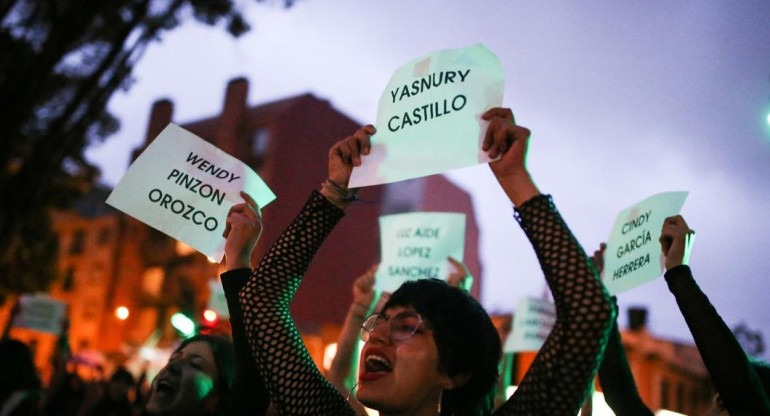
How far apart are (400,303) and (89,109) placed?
10.8 m

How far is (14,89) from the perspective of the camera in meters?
10.1

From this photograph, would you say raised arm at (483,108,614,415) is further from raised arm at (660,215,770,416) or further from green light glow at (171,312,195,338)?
green light glow at (171,312,195,338)

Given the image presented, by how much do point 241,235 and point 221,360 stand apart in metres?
0.69

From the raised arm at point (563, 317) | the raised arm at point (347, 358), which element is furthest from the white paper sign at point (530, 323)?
the raised arm at point (563, 317)

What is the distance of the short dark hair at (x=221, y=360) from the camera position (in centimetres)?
270

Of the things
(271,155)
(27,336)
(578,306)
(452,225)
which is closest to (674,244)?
(578,306)

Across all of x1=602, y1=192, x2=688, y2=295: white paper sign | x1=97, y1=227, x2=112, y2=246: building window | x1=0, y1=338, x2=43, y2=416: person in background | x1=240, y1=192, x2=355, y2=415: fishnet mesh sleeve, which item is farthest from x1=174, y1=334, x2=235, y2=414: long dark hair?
x1=97, y1=227, x2=112, y2=246: building window

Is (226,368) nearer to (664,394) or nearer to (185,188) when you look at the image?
(185,188)

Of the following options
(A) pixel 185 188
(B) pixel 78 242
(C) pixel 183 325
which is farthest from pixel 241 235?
(B) pixel 78 242

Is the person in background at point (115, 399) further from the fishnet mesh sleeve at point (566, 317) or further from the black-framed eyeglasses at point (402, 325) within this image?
the fishnet mesh sleeve at point (566, 317)

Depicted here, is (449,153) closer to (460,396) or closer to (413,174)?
(413,174)

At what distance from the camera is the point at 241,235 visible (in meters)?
2.35

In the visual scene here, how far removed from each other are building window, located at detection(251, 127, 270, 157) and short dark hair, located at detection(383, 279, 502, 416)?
2334 centimetres

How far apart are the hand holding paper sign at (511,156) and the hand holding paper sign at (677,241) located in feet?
2.91
